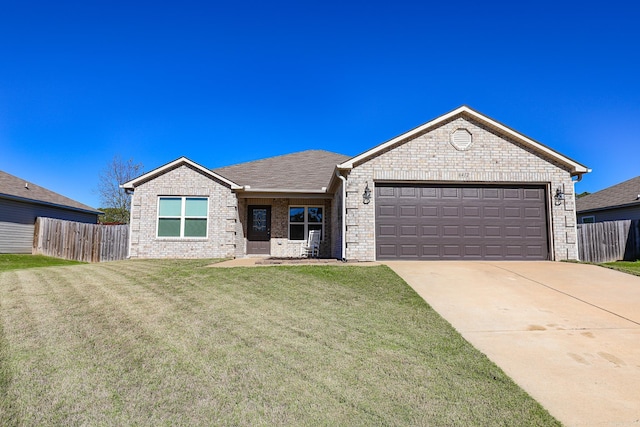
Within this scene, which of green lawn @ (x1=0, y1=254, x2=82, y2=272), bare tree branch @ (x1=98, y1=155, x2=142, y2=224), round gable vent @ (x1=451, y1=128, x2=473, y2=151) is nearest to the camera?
round gable vent @ (x1=451, y1=128, x2=473, y2=151)

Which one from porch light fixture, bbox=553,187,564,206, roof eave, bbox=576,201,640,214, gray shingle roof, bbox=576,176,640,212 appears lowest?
porch light fixture, bbox=553,187,564,206

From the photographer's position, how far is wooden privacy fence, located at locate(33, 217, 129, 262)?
47.3 ft

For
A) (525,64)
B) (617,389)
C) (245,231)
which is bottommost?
(617,389)

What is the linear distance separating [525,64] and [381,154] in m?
7.62

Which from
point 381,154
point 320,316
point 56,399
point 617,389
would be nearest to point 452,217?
point 381,154

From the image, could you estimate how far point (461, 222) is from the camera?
10.6 m

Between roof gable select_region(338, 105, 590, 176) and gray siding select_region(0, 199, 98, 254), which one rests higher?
roof gable select_region(338, 105, 590, 176)

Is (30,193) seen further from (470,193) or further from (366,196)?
(470,193)

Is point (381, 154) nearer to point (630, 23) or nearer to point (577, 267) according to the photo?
point (577, 267)

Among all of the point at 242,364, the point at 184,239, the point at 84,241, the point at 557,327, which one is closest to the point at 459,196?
the point at 557,327

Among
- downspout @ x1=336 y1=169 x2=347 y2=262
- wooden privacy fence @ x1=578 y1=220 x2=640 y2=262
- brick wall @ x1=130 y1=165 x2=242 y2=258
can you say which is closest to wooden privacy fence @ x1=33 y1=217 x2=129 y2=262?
brick wall @ x1=130 y1=165 x2=242 y2=258

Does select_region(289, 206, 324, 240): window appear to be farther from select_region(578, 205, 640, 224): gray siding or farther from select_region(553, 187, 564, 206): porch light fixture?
select_region(578, 205, 640, 224): gray siding

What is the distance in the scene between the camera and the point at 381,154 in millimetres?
10711

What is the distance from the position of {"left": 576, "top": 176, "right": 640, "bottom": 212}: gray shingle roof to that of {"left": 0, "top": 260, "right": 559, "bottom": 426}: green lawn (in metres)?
17.8
